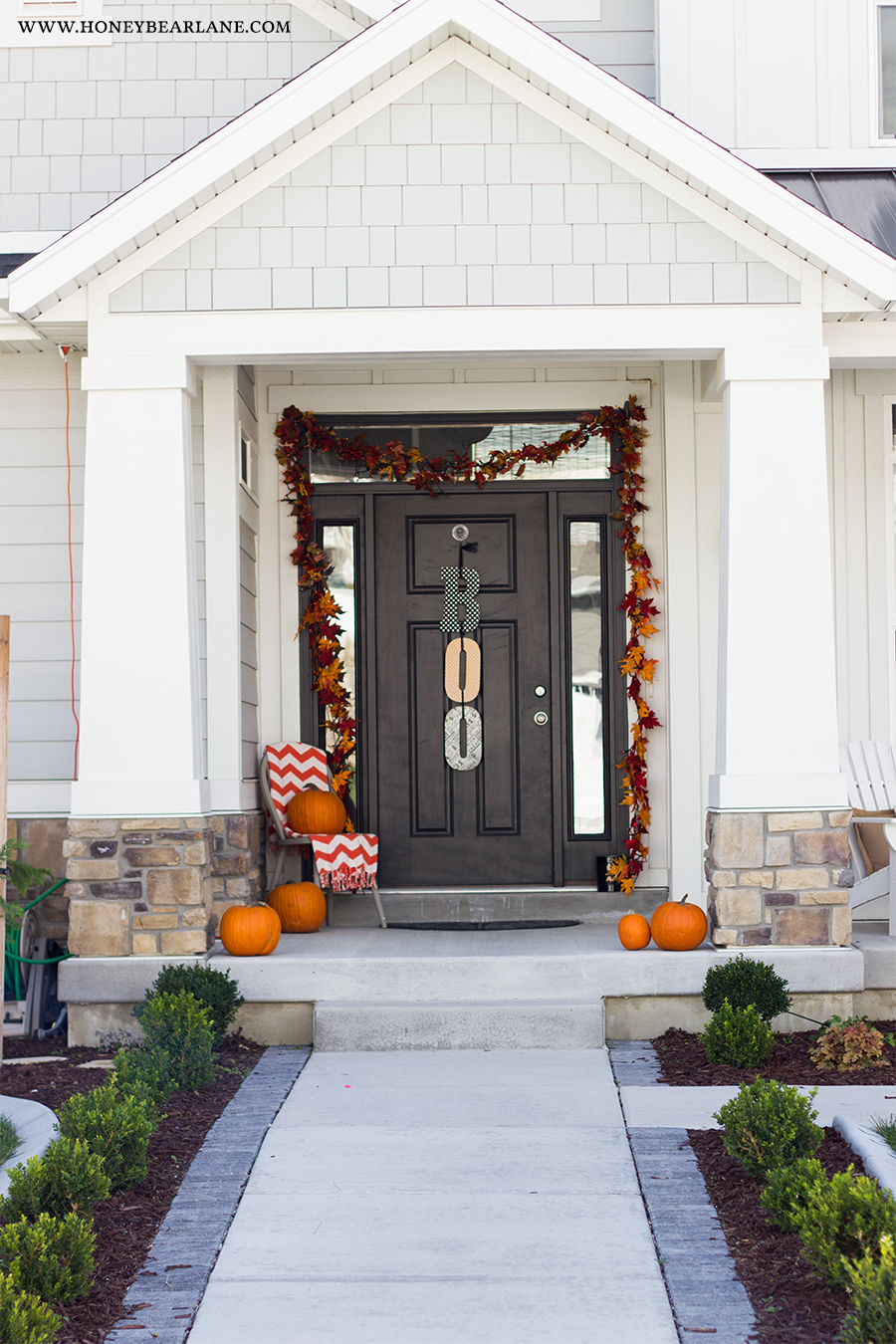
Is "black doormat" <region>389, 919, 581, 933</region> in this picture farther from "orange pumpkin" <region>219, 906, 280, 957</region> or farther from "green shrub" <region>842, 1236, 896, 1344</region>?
"green shrub" <region>842, 1236, 896, 1344</region>

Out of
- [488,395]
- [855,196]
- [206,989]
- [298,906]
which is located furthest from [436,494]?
[206,989]

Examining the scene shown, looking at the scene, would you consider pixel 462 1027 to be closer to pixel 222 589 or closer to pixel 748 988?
pixel 748 988

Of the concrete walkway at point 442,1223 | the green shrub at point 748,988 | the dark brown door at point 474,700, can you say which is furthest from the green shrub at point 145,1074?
the dark brown door at point 474,700

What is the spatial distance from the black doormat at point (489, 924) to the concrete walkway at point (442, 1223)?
1.74 meters

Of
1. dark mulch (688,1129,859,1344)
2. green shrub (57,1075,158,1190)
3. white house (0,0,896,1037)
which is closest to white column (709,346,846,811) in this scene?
white house (0,0,896,1037)

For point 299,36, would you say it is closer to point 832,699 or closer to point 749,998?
point 832,699

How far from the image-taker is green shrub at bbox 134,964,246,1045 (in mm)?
4953

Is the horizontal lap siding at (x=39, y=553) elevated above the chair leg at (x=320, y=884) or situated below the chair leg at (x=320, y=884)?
above

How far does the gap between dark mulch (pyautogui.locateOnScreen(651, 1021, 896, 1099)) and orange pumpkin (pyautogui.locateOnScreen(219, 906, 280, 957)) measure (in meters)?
1.69

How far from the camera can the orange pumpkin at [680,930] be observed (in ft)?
17.8

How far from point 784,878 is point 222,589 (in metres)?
2.88

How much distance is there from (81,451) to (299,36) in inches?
102

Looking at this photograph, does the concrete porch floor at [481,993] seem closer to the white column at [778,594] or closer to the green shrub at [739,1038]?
the green shrub at [739,1038]

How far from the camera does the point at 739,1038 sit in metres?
4.71
